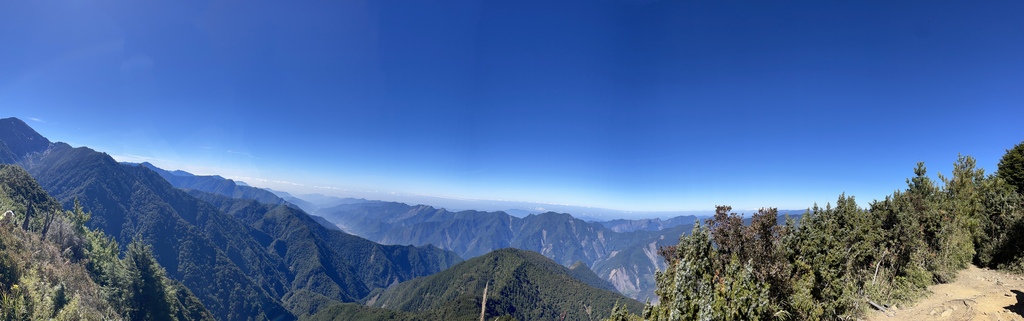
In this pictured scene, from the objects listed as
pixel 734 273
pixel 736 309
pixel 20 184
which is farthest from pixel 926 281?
pixel 20 184

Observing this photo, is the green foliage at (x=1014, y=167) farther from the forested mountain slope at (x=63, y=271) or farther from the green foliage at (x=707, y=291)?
the forested mountain slope at (x=63, y=271)

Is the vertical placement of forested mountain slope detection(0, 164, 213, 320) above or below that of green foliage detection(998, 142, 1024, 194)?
below

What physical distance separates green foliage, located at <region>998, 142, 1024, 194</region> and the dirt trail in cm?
2284

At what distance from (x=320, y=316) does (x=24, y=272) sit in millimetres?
166450

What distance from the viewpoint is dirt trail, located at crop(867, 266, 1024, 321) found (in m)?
18.5

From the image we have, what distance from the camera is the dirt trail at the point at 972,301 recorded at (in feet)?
60.6

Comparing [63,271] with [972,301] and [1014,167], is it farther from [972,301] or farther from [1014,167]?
[1014,167]

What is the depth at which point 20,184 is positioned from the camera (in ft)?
345

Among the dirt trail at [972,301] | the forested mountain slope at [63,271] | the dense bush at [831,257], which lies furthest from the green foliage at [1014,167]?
the forested mountain slope at [63,271]

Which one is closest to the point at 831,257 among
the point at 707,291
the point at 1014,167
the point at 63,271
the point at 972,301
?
the point at 972,301

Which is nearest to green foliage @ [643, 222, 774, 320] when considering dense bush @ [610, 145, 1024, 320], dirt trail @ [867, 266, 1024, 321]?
dense bush @ [610, 145, 1024, 320]

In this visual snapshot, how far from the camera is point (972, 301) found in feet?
66.1

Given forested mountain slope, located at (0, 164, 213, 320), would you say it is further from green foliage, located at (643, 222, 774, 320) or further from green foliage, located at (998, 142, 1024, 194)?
green foliage, located at (998, 142, 1024, 194)

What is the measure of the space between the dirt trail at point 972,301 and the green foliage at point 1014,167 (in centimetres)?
2284
